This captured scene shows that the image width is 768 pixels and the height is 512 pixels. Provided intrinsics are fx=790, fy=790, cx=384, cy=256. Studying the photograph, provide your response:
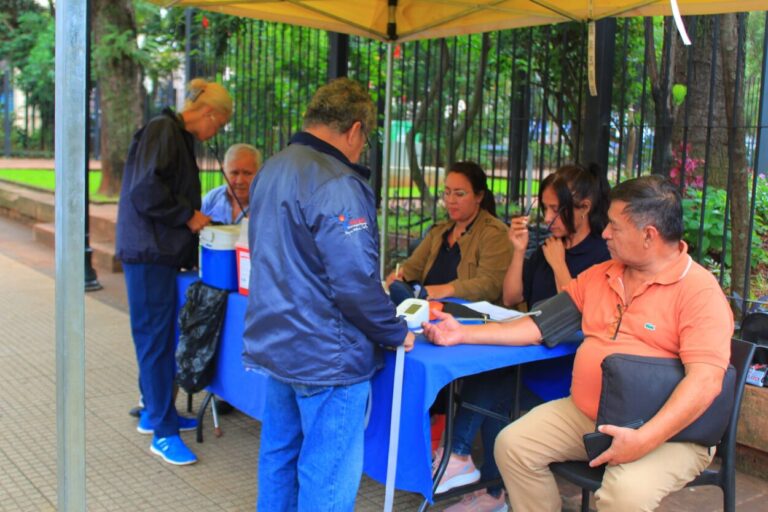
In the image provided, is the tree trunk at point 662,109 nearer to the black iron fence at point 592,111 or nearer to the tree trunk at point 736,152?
the black iron fence at point 592,111

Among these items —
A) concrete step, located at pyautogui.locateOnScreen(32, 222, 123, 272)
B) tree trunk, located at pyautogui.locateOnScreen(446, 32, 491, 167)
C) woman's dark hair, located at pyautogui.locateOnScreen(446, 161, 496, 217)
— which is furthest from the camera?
concrete step, located at pyautogui.locateOnScreen(32, 222, 123, 272)

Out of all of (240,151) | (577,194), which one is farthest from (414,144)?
(577,194)

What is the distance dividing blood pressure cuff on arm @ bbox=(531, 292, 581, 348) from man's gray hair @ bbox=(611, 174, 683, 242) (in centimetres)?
45

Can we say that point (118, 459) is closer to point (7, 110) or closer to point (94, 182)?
point (94, 182)

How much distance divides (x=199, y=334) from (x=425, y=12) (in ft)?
7.43

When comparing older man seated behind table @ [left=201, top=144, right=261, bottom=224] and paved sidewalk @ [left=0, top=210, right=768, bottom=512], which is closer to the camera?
paved sidewalk @ [left=0, top=210, right=768, bottom=512]

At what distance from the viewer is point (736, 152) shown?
4133mm

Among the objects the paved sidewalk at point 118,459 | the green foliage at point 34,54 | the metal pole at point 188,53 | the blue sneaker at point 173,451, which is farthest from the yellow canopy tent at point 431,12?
the green foliage at point 34,54

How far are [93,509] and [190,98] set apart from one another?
1841mm

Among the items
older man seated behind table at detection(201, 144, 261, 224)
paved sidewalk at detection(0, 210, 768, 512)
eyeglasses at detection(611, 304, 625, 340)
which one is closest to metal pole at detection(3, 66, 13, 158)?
paved sidewalk at detection(0, 210, 768, 512)

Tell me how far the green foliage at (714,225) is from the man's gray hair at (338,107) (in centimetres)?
244

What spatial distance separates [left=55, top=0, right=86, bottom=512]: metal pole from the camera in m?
1.82

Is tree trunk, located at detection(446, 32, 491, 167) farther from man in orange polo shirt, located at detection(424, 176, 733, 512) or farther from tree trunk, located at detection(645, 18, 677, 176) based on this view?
man in orange polo shirt, located at detection(424, 176, 733, 512)

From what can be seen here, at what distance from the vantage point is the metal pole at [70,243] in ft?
5.98
